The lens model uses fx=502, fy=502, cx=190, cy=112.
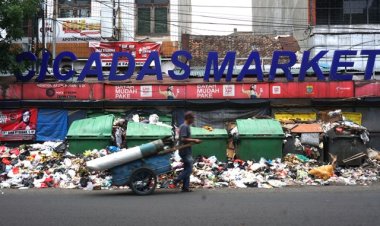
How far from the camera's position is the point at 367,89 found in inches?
767

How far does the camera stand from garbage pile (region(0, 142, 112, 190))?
1297cm

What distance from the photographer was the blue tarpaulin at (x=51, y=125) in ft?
62.1

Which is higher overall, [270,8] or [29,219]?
[270,8]

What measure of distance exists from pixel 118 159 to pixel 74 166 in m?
4.58

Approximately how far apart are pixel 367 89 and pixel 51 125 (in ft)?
40.0

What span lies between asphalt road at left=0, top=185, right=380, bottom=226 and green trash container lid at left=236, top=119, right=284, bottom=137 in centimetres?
454

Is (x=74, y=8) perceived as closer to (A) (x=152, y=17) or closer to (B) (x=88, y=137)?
(A) (x=152, y=17)

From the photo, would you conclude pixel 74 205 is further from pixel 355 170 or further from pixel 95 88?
pixel 95 88

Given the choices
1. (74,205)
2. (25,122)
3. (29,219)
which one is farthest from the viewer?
(25,122)

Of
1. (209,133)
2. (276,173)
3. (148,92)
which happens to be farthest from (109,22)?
(276,173)

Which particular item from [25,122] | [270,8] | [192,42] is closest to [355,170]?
[25,122]

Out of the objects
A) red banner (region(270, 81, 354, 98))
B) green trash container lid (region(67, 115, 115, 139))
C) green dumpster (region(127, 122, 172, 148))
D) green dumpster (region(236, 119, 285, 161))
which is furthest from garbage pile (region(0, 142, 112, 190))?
red banner (region(270, 81, 354, 98))

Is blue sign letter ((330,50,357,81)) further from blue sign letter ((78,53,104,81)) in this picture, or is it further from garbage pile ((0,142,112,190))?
garbage pile ((0,142,112,190))

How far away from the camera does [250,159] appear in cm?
1575
